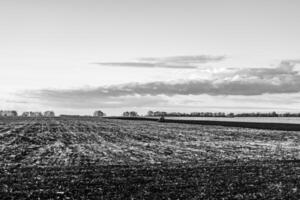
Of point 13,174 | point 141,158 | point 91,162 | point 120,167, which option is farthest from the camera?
point 141,158

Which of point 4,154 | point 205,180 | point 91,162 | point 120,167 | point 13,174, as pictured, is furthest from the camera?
point 4,154

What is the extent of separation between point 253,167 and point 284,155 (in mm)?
9181

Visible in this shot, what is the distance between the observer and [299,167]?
26.4 meters

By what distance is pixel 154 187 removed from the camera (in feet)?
61.8

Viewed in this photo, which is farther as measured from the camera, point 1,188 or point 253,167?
point 253,167

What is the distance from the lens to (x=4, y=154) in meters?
32.6

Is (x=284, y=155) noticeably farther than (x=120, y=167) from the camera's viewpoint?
Yes

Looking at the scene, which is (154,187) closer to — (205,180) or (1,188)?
(205,180)

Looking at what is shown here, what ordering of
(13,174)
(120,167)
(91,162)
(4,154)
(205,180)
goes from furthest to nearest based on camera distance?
(4,154) → (91,162) → (120,167) → (13,174) → (205,180)

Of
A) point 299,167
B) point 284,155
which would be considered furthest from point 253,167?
point 284,155

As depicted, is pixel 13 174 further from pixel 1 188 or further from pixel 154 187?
pixel 154 187

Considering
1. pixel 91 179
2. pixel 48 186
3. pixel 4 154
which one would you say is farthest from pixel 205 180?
pixel 4 154

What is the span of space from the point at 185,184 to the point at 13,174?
9001 millimetres

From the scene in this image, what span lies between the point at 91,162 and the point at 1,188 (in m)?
9.48
